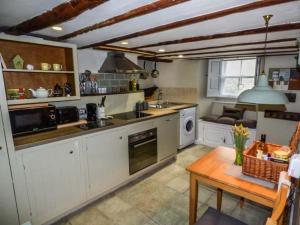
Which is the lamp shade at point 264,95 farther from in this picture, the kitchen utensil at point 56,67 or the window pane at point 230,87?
the window pane at point 230,87

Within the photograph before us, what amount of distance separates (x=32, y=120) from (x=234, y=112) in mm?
3738

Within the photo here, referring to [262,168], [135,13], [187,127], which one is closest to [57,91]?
[135,13]

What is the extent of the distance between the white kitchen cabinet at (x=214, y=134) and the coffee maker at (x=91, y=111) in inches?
101

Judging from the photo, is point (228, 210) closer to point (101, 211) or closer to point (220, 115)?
point (101, 211)

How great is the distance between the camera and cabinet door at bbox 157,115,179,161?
10.4 ft

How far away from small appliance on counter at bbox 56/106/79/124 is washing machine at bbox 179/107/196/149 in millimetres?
2132

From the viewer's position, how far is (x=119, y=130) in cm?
250

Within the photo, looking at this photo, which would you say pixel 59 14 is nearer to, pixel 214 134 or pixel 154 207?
pixel 154 207

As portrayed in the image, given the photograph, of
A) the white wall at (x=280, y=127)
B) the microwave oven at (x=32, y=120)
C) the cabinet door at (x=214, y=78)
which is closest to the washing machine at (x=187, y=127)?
the cabinet door at (x=214, y=78)

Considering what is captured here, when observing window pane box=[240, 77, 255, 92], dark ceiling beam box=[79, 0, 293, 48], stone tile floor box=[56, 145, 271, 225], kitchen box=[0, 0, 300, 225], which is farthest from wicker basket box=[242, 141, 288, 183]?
window pane box=[240, 77, 255, 92]

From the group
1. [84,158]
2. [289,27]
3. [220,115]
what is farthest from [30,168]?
[220,115]

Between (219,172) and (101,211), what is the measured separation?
1.48 meters

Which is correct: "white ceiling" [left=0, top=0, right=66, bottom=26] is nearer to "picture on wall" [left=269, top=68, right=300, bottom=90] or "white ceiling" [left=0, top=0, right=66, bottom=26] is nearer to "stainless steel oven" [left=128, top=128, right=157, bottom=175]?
"stainless steel oven" [left=128, top=128, right=157, bottom=175]

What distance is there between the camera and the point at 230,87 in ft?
14.2
